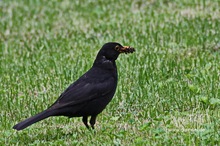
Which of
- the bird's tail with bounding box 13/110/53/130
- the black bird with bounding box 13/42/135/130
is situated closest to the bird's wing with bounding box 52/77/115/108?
the black bird with bounding box 13/42/135/130

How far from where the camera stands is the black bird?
26.6ft

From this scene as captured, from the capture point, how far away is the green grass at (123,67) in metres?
8.26

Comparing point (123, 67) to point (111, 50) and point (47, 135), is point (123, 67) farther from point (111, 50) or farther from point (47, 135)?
point (47, 135)

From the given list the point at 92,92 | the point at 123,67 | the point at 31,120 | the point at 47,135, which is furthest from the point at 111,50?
the point at 123,67

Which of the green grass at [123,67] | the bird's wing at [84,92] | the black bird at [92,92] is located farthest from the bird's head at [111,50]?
the green grass at [123,67]

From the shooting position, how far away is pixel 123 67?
1180 cm

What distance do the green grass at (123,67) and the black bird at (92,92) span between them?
11.8 inches

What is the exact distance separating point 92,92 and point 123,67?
139 inches

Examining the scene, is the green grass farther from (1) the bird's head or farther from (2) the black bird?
(1) the bird's head

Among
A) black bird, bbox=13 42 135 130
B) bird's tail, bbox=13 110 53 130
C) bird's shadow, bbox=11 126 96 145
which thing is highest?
black bird, bbox=13 42 135 130

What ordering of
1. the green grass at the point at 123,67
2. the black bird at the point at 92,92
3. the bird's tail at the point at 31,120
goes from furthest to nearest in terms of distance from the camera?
the green grass at the point at 123,67
the black bird at the point at 92,92
the bird's tail at the point at 31,120

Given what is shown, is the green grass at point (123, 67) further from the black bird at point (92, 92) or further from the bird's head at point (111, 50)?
the bird's head at point (111, 50)

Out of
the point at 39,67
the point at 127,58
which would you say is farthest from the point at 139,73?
the point at 39,67

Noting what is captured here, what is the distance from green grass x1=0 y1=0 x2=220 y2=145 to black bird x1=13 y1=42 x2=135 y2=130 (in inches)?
11.8
